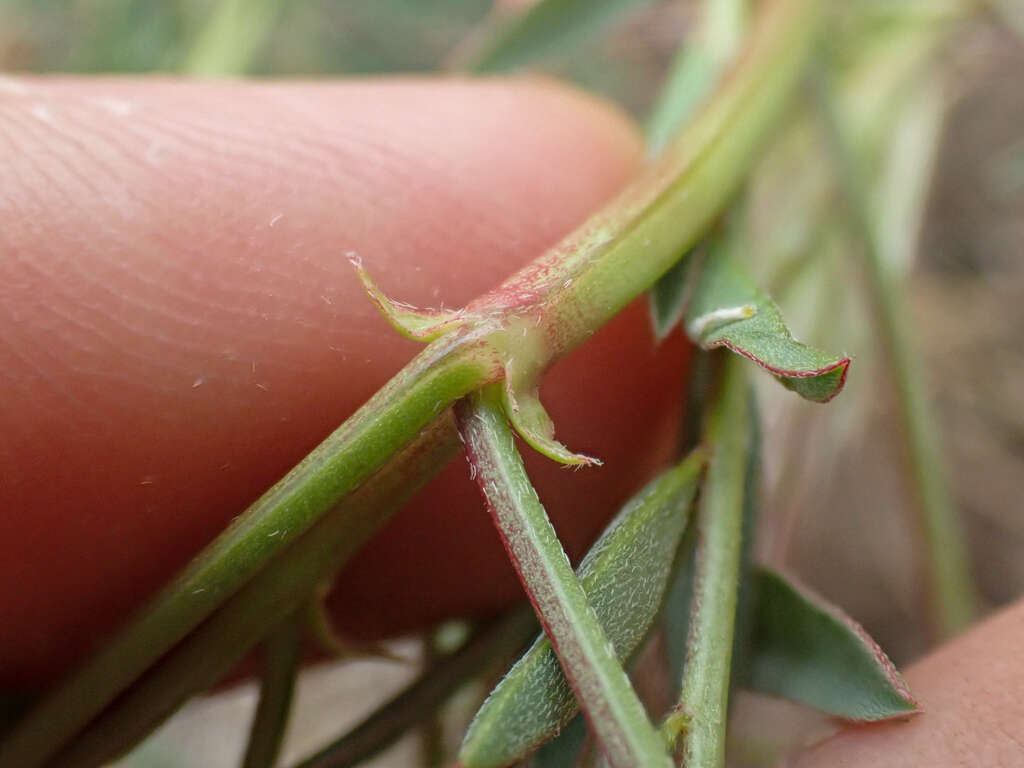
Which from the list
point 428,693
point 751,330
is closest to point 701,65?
point 751,330

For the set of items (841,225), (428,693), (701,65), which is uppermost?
(701,65)

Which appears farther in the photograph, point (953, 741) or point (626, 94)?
point (626, 94)

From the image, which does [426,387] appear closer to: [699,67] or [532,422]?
[532,422]

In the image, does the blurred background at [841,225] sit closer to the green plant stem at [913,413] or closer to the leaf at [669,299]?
Answer: the green plant stem at [913,413]

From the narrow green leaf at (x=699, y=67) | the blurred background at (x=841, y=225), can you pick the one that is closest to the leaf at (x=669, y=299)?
the narrow green leaf at (x=699, y=67)

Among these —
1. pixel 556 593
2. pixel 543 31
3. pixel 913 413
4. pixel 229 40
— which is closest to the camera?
pixel 556 593

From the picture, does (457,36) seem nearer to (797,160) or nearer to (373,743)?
(797,160)

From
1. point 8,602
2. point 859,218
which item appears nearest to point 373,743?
point 8,602
